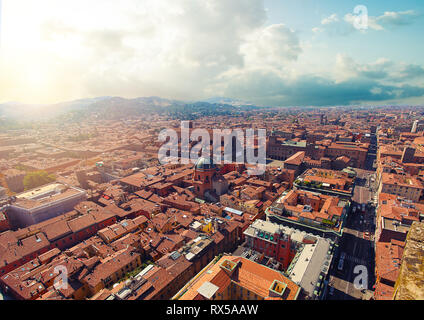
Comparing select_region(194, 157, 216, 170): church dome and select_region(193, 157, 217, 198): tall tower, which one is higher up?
select_region(194, 157, 216, 170): church dome

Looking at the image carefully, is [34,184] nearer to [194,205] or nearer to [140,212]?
[140,212]

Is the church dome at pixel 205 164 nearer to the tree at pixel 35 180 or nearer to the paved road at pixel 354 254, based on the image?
the paved road at pixel 354 254

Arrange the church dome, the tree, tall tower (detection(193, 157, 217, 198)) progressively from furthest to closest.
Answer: the tree < the church dome < tall tower (detection(193, 157, 217, 198))

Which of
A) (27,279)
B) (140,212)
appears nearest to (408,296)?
(27,279)

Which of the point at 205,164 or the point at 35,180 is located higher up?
the point at 205,164

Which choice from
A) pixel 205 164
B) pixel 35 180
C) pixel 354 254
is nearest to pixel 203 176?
pixel 205 164

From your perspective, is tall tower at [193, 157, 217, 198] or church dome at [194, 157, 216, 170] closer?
tall tower at [193, 157, 217, 198]

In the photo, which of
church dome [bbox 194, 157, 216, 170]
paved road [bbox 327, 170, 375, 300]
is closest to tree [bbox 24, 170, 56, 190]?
church dome [bbox 194, 157, 216, 170]

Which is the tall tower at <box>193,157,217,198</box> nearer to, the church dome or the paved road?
the church dome

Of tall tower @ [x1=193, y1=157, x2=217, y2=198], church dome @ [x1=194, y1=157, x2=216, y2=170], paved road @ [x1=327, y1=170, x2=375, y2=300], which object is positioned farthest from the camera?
church dome @ [x1=194, y1=157, x2=216, y2=170]

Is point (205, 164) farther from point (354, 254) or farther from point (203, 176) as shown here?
point (354, 254)

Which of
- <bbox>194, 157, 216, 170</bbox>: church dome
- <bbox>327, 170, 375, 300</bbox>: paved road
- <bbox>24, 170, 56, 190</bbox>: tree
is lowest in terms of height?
<bbox>327, 170, 375, 300</bbox>: paved road
